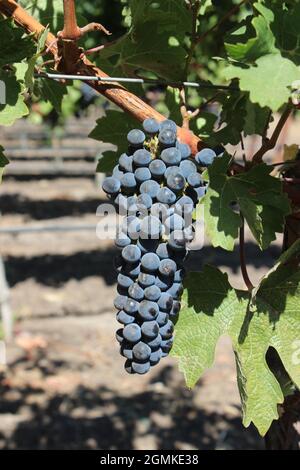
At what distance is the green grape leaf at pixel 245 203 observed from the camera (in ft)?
3.13

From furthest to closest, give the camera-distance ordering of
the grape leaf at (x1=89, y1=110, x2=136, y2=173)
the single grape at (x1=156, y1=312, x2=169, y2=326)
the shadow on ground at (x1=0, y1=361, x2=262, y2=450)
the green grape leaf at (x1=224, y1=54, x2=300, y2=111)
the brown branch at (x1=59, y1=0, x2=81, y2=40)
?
the shadow on ground at (x1=0, y1=361, x2=262, y2=450) → the grape leaf at (x1=89, y1=110, x2=136, y2=173) → the single grape at (x1=156, y1=312, x2=169, y2=326) → the brown branch at (x1=59, y1=0, x2=81, y2=40) → the green grape leaf at (x1=224, y1=54, x2=300, y2=111)

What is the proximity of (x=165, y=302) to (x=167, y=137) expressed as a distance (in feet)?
0.86

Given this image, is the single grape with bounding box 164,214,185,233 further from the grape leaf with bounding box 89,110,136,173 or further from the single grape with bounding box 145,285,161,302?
the grape leaf with bounding box 89,110,136,173

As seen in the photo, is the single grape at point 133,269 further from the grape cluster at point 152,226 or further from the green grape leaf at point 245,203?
the green grape leaf at point 245,203

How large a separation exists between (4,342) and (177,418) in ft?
4.46

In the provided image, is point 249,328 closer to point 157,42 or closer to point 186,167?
point 186,167

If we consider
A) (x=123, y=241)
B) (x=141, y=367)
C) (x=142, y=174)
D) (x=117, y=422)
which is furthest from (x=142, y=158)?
(x=117, y=422)

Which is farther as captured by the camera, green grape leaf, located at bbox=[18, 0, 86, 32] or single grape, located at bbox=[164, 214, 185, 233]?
green grape leaf, located at bbox=[18, 0, 86, 32]

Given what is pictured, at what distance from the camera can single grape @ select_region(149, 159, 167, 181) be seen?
93 cm

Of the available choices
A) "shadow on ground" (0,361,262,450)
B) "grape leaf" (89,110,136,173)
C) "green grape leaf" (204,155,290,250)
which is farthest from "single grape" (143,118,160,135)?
"shadow on ground" (0,361,262,450)

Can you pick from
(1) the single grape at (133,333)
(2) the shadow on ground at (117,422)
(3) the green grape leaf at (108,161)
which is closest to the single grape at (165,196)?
(1) the single grape at (133,333)

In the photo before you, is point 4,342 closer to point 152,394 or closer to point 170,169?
point 152,394

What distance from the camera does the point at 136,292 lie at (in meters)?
0.99

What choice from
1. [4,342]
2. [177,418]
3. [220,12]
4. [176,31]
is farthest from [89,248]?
[176,31]
